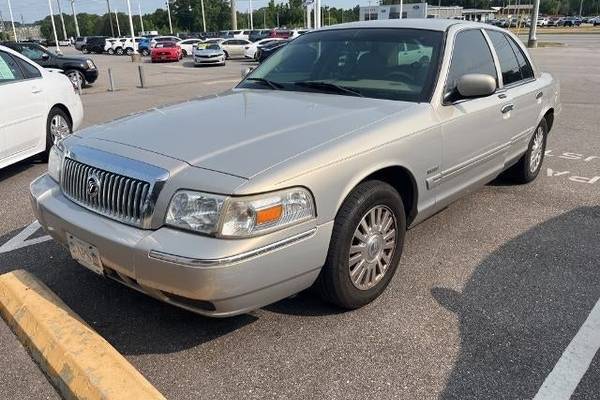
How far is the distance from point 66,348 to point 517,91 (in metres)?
3.96

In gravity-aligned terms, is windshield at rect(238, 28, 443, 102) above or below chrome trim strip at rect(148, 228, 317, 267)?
above

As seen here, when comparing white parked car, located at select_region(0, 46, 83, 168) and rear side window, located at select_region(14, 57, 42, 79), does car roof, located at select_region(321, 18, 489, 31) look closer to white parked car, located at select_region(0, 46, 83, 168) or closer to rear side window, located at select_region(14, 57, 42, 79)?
white parked car, located at select_region(0, 46, 83, 168)

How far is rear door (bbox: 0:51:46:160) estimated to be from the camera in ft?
18.6

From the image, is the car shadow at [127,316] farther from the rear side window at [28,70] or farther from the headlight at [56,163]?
the rear side window at [28,70]

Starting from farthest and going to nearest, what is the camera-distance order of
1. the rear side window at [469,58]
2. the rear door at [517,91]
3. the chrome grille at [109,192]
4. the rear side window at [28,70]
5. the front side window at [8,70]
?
the rear side window at [28,70], the front side window at [8,70], the rear door at [517,91], the rear side window at [469,58], the chrome grille at [109,192]

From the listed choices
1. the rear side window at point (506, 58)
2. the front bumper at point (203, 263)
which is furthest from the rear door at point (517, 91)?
the front bumper at point (203, 263)

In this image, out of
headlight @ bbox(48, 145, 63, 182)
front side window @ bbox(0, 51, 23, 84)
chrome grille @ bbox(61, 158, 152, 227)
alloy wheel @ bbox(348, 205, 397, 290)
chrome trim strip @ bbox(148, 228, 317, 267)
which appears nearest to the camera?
chrome trim strip @ bbox(148, 228, 317, 267)

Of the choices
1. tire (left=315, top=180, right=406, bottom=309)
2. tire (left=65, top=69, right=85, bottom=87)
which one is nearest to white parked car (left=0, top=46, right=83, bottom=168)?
tire (left=315, top=180, right=406, bottom=309)

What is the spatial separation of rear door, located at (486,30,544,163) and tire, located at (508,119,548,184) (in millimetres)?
236

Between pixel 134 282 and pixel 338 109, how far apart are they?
1.58m

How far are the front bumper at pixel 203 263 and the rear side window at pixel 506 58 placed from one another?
2.72m

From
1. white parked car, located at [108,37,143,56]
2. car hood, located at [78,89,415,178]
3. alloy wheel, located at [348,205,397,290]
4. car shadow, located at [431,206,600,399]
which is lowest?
white parked car, located at [108,37,143,56]

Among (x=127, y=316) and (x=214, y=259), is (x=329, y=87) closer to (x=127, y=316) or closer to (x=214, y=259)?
(x=214, y=259)

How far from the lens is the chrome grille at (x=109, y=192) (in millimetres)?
2561
